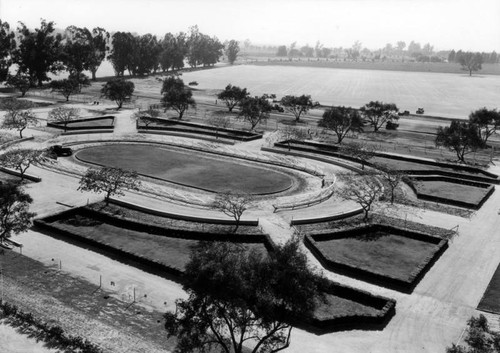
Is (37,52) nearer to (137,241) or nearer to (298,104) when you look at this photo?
(298,104)

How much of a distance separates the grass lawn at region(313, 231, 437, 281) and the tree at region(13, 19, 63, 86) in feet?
470

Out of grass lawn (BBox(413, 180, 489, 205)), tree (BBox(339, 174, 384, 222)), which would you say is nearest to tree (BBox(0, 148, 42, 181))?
tree (BBox(339, 174, 384, 222))

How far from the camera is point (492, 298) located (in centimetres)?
4122

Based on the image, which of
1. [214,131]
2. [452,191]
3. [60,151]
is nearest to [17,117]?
[60,151]

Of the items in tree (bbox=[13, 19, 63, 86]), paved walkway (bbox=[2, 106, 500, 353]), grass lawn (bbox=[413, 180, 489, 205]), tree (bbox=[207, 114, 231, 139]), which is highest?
A: tree (bbox=[13, 19, 63, 86])

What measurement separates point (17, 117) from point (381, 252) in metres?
79.8

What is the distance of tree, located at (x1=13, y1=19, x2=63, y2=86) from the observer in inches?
6235

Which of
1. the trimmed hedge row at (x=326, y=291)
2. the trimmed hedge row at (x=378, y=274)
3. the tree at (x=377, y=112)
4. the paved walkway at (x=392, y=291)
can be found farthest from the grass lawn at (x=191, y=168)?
the tree at (x=377, y=112)

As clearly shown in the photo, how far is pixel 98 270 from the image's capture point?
142 feet

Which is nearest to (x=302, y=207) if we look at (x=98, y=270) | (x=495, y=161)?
(x=98, y=270)

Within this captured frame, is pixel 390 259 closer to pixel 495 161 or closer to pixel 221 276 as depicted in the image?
pixel 221 276

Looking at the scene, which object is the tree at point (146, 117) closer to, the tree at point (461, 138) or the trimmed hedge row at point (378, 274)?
the tree at point (461, 138)

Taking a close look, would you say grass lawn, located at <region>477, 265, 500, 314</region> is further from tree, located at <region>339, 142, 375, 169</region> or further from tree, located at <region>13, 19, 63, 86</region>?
tree, located at <region>13, 19, 63, 86</region>

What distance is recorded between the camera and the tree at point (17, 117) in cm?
8762
